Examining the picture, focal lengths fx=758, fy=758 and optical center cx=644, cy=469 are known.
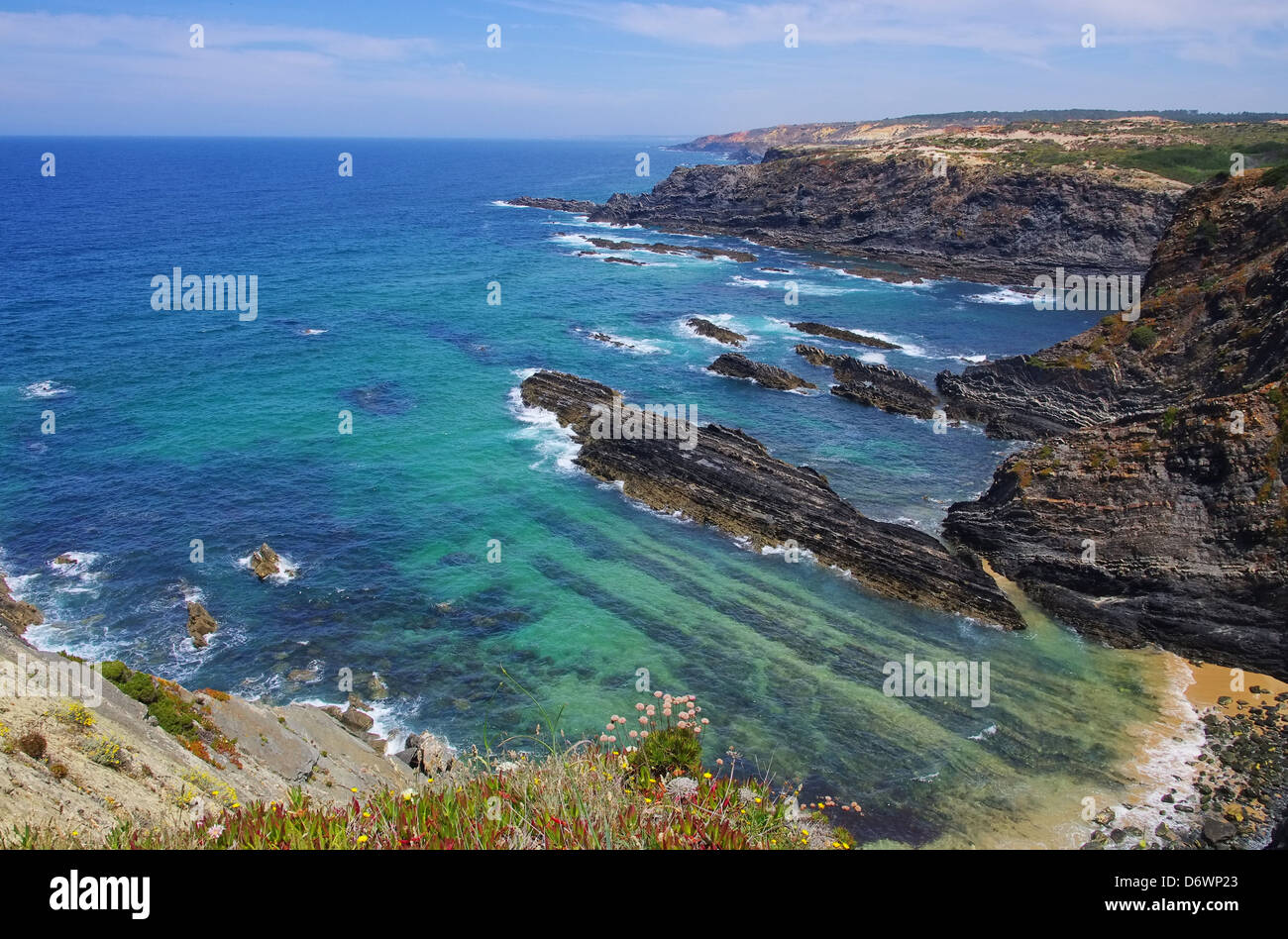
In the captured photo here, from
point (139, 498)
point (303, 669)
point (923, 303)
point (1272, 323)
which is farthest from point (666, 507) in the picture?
point (923, 303)

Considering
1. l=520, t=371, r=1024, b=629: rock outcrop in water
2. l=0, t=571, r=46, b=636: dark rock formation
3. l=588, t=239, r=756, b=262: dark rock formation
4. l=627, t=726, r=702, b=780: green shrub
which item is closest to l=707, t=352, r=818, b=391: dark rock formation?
l=520, t=371, r=1024, b=629: rock outcrop in water

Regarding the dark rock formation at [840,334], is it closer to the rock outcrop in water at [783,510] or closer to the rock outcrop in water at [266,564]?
the rock outcrop in water at [783,510]

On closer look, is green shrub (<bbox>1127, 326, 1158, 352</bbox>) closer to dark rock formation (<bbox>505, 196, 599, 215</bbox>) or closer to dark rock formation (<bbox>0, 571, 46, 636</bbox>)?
dark rock formation (<bbox>0, 571, 46, 636</bbox>)

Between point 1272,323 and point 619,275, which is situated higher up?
point 619,275

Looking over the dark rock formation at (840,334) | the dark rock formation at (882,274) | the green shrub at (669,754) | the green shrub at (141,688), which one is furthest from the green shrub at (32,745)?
the dark rock formation at (882,274)
